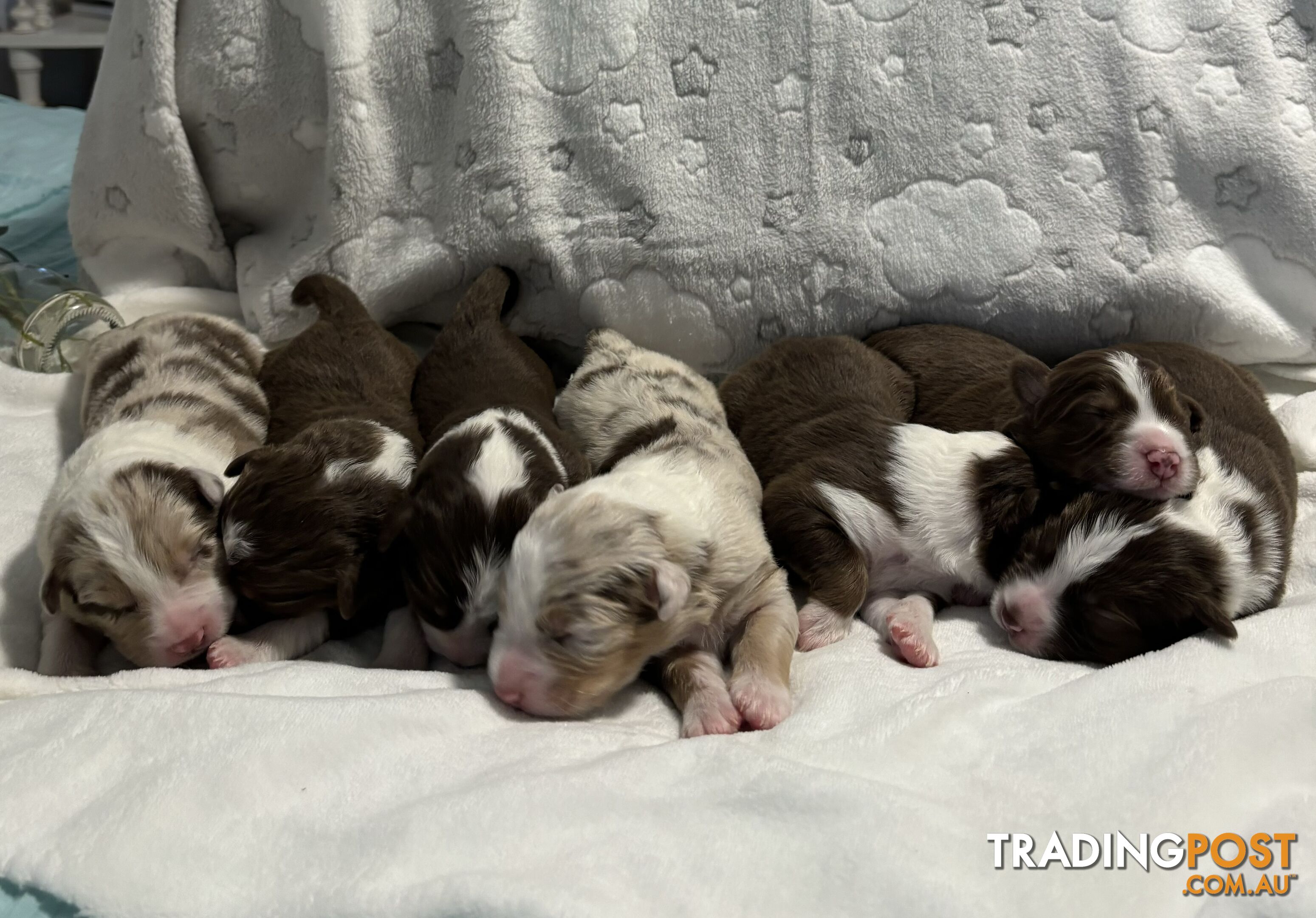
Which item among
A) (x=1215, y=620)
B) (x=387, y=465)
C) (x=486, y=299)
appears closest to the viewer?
(x=1215, y=620)

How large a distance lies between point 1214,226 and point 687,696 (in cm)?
244

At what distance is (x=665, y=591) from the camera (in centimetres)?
227

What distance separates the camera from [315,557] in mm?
2547

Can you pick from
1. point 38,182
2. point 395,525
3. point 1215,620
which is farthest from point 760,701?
point 38,182

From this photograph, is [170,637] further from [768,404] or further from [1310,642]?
[1310,642]

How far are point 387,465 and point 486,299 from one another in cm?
99

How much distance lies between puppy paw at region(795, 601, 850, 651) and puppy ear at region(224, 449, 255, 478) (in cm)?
156

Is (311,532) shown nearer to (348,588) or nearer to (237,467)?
(348,588)

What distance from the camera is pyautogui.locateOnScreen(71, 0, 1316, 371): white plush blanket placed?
328 centimetres

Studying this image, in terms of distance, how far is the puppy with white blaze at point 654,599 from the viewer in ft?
7.45

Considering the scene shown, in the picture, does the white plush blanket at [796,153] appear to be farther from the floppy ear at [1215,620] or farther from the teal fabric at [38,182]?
the teal fabric at [38,182]

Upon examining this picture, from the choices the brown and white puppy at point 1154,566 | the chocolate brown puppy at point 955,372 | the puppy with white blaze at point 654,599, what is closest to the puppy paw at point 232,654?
the puppy with white blaze at point 654,599

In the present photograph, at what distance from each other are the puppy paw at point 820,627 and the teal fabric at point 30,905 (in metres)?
1.70

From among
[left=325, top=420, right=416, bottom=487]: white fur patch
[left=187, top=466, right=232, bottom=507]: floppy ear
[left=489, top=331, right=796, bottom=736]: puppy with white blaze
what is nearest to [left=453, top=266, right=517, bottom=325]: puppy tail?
[left=325, top=420, right=416, bottom=487]: white fur patch
